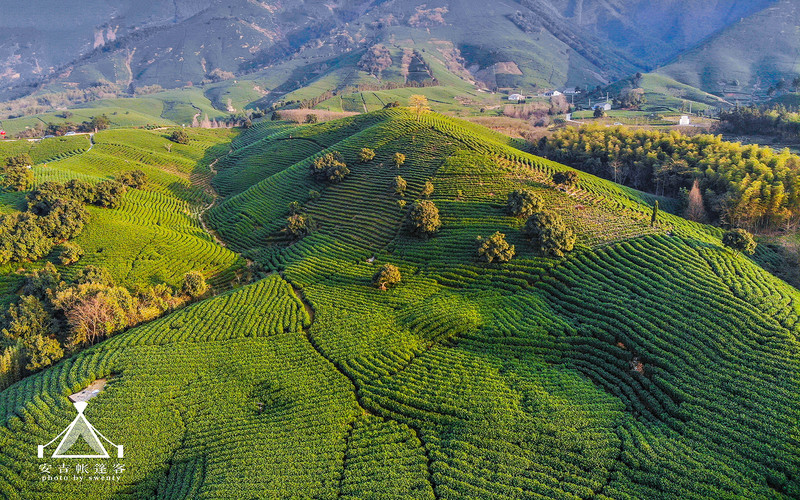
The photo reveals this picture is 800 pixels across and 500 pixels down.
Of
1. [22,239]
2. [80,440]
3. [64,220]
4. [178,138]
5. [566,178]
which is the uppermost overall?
[178,138]

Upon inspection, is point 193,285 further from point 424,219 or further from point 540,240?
point 540,240

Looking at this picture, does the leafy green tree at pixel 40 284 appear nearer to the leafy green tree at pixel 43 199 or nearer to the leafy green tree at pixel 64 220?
the leafy green tree at pixel 64 220

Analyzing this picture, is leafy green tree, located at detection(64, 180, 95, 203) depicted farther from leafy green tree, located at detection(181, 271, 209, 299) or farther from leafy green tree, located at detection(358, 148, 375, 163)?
leafy green tree, located at detection(358, 148, 375, 163)

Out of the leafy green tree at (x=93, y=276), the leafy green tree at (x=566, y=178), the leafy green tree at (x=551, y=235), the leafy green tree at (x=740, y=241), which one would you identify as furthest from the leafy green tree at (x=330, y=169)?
the leafy green tree at (x=740, y=241)

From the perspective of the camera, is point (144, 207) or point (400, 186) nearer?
point (400, 186)

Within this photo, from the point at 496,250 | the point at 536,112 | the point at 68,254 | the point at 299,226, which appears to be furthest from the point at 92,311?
the point at 536,112

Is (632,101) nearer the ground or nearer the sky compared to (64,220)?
nearer the sky

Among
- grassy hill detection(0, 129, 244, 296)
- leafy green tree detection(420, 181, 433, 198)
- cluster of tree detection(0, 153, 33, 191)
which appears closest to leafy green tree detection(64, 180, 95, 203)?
grassy hill detection(0, 129, 244, 296)

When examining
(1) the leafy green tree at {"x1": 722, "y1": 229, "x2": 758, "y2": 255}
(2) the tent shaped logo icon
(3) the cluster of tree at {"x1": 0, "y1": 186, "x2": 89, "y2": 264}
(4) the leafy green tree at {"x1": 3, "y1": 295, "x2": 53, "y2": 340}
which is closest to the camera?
(2) the tent shaped logo icon
